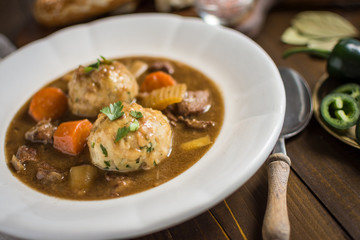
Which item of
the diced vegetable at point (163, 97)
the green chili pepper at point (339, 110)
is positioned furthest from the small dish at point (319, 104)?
the diced vegetable at point (163, 97)

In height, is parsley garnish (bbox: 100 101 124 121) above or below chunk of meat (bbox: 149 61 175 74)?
above

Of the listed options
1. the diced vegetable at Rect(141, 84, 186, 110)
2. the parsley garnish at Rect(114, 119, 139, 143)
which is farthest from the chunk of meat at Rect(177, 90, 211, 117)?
the parsley garnish at Rect(114, 119, 139, 143)

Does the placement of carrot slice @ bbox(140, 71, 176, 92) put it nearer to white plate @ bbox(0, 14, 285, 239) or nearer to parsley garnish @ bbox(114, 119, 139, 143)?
white plate @ bbox(0, 14, 285, 239)

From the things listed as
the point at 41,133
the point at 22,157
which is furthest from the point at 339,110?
the point at 22,157

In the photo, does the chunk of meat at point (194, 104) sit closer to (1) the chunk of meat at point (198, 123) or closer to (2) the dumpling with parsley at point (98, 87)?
(1) the chunk of meat at point (198, 123)

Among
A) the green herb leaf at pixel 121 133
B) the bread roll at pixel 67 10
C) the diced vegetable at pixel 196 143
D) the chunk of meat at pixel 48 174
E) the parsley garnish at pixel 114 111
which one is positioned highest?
the parsley garnish at pixel 114 111

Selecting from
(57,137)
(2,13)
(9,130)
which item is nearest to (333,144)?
(57,137)

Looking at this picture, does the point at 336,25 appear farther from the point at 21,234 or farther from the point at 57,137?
the point at 21,234
